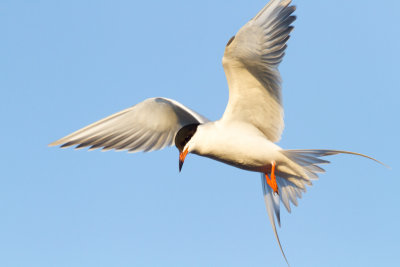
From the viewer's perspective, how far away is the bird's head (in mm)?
7434

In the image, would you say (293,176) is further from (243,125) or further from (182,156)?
(182,156)

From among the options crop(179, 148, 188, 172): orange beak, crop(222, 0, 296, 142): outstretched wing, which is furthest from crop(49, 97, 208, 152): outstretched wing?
crop(222, 0, 296, 142): outstretched wing

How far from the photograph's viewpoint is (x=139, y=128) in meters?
8.26

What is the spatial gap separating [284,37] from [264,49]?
0.93 feet

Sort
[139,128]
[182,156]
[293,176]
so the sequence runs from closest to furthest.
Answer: [182,156]
[293,176]
[139,128]

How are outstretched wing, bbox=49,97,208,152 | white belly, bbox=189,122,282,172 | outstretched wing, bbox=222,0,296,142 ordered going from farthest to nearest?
outstretched wing, bbox=49,97,208,152, white belly, bbox=189,122,282,172, outstretched wing, bbox=222,0,296,142

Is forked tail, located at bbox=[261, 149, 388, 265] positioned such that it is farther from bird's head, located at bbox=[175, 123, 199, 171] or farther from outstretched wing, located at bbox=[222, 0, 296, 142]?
bird's head, located at bbox=[175, 123, 199, 171]

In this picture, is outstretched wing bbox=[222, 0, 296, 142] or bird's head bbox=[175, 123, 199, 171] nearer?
outstretched wing bbox=[222, 0, 296, 142]

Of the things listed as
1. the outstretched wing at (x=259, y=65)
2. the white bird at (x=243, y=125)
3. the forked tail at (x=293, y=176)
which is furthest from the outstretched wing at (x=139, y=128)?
the forked tail at (x=293, y=176)

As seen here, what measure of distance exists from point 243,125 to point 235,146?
0.39 meters

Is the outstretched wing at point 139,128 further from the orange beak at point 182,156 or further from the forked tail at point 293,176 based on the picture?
the forked tail at point 293,176

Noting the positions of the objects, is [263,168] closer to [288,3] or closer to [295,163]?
[295,163]

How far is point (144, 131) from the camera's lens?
8273mm

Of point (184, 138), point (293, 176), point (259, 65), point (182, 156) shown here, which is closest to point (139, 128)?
point (184, 138)
